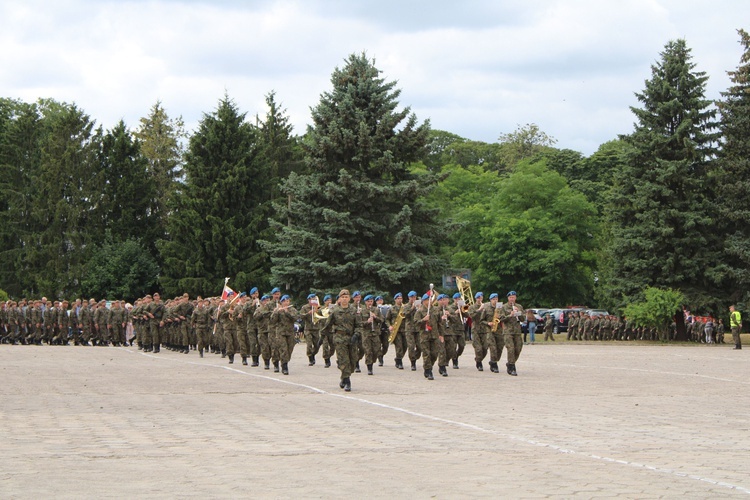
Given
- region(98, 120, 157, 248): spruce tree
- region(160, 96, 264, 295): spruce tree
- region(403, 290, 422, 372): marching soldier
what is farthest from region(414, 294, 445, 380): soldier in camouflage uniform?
region(98, 120, 157, 248): spruce tree

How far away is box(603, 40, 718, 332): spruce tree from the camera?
50.6 meters

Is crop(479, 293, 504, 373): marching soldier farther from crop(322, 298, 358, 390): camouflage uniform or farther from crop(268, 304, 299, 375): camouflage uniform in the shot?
crop(322, 298, 358, 390): camouflage uniform

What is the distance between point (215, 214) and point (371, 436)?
51991 mm

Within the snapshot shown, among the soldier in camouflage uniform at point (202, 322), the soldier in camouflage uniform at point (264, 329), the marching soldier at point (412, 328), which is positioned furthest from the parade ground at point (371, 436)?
the soldier in camouflage uniform at point (202, 322)

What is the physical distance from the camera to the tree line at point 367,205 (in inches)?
1980

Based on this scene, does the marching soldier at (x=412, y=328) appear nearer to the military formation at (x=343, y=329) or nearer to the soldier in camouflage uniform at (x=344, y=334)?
the military formation at (x=343, y=329)

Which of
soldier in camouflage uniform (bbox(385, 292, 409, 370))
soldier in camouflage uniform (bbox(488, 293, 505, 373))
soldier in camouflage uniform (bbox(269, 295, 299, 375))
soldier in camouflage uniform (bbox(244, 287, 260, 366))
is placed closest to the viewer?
soldier in camouflage uniform (bbox(269, 295, 299, 375))

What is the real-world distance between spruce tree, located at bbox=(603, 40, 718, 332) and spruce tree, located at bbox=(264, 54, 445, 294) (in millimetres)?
9908

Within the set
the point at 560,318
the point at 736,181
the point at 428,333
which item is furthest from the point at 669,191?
the point at 428,333

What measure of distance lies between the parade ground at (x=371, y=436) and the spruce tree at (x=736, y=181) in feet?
96.3

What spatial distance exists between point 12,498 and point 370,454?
3.82 metres

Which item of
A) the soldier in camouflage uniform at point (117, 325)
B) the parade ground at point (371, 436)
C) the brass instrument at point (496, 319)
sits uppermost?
the brass instrument at point (496, 319)

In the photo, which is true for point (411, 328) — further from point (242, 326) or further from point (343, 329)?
point (343, 329)

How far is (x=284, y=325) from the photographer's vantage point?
22766 millimetres
